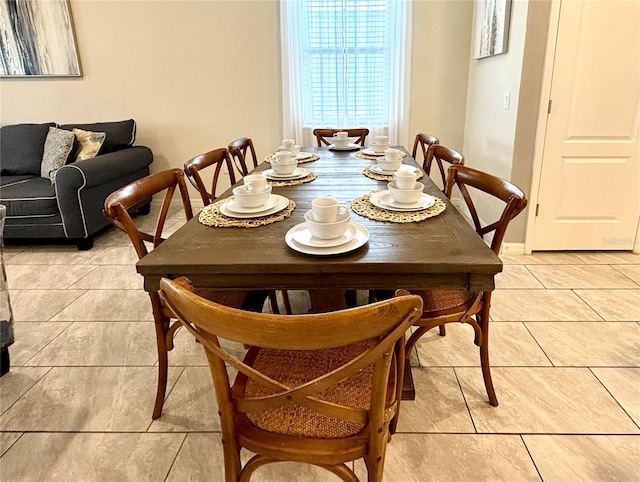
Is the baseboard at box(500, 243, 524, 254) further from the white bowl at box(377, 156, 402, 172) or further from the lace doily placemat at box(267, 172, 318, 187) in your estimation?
the lace doily placemat at box(267, 172, 318, 187)

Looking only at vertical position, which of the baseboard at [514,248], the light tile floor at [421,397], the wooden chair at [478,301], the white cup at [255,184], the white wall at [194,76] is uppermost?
the white wall at [194,76]

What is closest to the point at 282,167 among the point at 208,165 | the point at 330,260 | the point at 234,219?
the point at 208,165

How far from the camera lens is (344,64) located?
3848 millimetres

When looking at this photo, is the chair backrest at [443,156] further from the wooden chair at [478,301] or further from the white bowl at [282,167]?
the white bowl at [282,167]

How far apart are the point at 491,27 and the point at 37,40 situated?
3.83m

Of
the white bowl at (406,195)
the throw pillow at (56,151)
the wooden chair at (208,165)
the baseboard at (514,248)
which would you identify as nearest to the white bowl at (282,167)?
the wooden chair at (208,165)

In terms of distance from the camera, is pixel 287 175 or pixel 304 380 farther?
pixel 287 175

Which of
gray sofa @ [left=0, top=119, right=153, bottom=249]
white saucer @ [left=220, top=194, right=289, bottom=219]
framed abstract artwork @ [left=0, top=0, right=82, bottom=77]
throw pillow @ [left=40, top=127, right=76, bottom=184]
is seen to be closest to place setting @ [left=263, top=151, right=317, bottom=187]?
white saucer @ [left=220, top=194, right=289, bottom=219]

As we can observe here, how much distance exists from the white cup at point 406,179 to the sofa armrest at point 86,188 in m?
2.49

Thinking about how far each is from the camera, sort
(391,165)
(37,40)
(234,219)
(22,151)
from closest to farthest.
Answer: (234,219), (391,165), (22,151), (37,40)

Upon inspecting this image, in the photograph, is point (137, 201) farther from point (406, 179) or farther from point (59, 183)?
point (59, 183)

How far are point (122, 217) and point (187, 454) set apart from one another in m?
0.80

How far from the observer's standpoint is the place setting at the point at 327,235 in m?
1.17

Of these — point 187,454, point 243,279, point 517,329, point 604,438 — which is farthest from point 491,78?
Result: point 187,454
